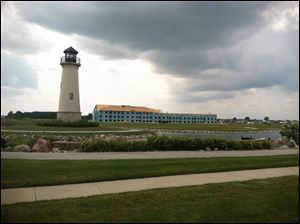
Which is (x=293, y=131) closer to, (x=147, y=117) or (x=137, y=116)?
(x=137, y=116)

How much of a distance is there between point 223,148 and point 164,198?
509 inches

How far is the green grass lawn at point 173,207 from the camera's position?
5.93 m

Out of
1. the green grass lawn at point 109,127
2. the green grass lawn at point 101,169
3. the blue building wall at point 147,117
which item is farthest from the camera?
the blue building wall at point 147,117

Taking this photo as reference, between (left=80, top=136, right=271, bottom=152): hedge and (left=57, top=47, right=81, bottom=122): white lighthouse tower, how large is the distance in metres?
26.7

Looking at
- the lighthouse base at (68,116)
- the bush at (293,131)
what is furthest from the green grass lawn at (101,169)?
the lighthouse base at (68,116)

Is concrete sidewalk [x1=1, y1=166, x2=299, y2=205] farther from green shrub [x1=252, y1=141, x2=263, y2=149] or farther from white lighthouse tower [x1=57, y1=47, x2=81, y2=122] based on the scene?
white lighthouse tower [x1=57, y1=47, x2=81, y2=122]

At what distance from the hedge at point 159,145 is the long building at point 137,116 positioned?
281ft

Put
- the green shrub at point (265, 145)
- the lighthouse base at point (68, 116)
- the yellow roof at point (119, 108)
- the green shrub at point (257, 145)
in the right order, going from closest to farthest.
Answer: the green shrub at point (257, 145) → the green shrub at point (265, 145) → the lighthouse base at point (68, 116) → the yellow roof at point (119, 108)

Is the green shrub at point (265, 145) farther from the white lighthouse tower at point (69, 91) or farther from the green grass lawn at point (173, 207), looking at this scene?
the white lighthouse tower at point (69, 91)

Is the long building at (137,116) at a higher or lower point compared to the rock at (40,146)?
higher

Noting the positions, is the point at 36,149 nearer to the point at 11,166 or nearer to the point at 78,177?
the point at 11,166

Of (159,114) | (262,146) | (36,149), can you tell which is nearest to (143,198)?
(36,149)

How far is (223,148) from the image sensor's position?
19781 millimetres

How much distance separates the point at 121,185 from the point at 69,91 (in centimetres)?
3677
